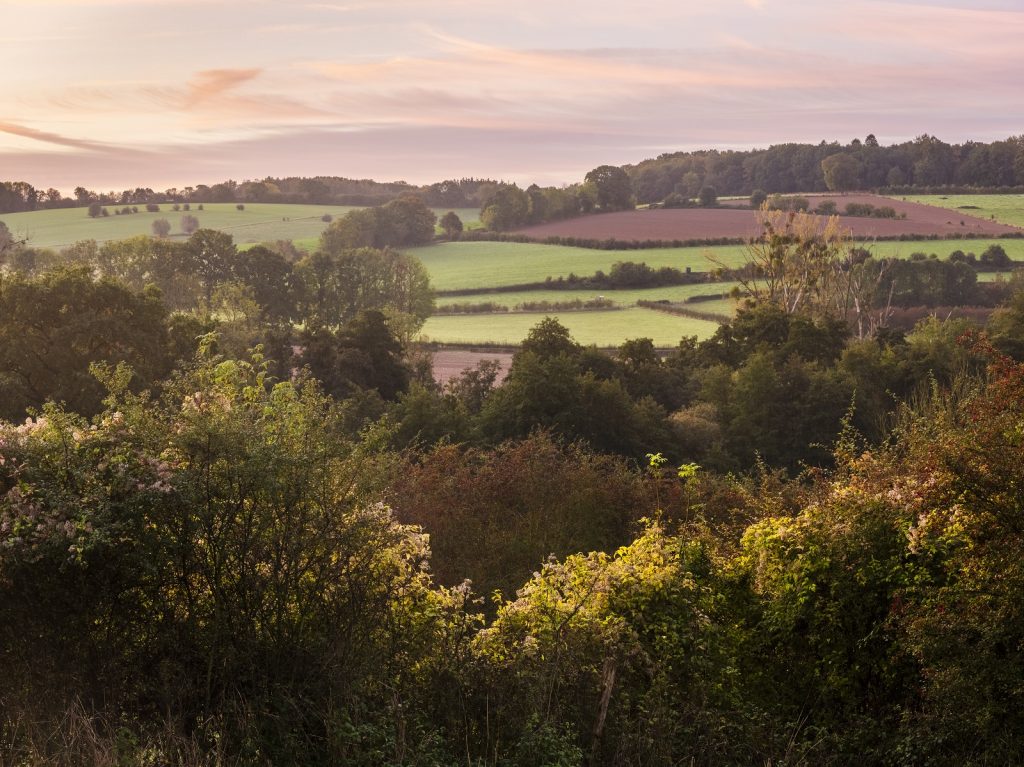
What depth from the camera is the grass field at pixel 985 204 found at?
104812 mm

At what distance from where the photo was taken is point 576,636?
11406 mm

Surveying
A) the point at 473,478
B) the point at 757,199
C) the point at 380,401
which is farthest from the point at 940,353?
the point at 757,199

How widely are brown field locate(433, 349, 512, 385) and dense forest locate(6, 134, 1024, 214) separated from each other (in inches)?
2204

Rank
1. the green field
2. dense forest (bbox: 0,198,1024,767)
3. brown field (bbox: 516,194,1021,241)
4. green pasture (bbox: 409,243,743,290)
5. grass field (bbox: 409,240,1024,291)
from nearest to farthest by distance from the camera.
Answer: dense forest (bbox: 0,198,1024,767) → the green field → grass field (bbox: 409,240,1024,291) → green pasture (bbox: 409,243,743,290) → brown field (bbox: 516,194,1021,241)

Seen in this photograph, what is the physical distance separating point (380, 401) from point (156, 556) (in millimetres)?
32979

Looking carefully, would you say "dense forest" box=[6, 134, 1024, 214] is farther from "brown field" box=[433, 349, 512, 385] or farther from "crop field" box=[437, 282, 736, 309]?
"brown field" box=[433, 349, 512, 385]

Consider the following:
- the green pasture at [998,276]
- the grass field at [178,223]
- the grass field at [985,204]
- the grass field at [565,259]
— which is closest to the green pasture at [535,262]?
the grass field at [565,259]

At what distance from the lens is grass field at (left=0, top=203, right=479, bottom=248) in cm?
11494

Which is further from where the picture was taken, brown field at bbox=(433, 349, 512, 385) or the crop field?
the crop field

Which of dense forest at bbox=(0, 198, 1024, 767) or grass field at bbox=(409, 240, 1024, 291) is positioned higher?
grass field at bbox=(409, 240, 1024, 291)

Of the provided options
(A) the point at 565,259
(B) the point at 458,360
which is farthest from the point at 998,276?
(B) the point at 458,360

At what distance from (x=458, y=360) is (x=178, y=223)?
70.6 m

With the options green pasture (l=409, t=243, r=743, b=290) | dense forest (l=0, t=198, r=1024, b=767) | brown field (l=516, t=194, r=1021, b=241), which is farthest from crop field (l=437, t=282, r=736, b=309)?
dense forest (l=0, t=198, r=1024, b=767)

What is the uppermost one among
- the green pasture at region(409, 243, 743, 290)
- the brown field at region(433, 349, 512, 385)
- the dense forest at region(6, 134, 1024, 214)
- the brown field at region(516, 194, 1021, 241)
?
the dense forest at region(6, 134, 1024, 214)
